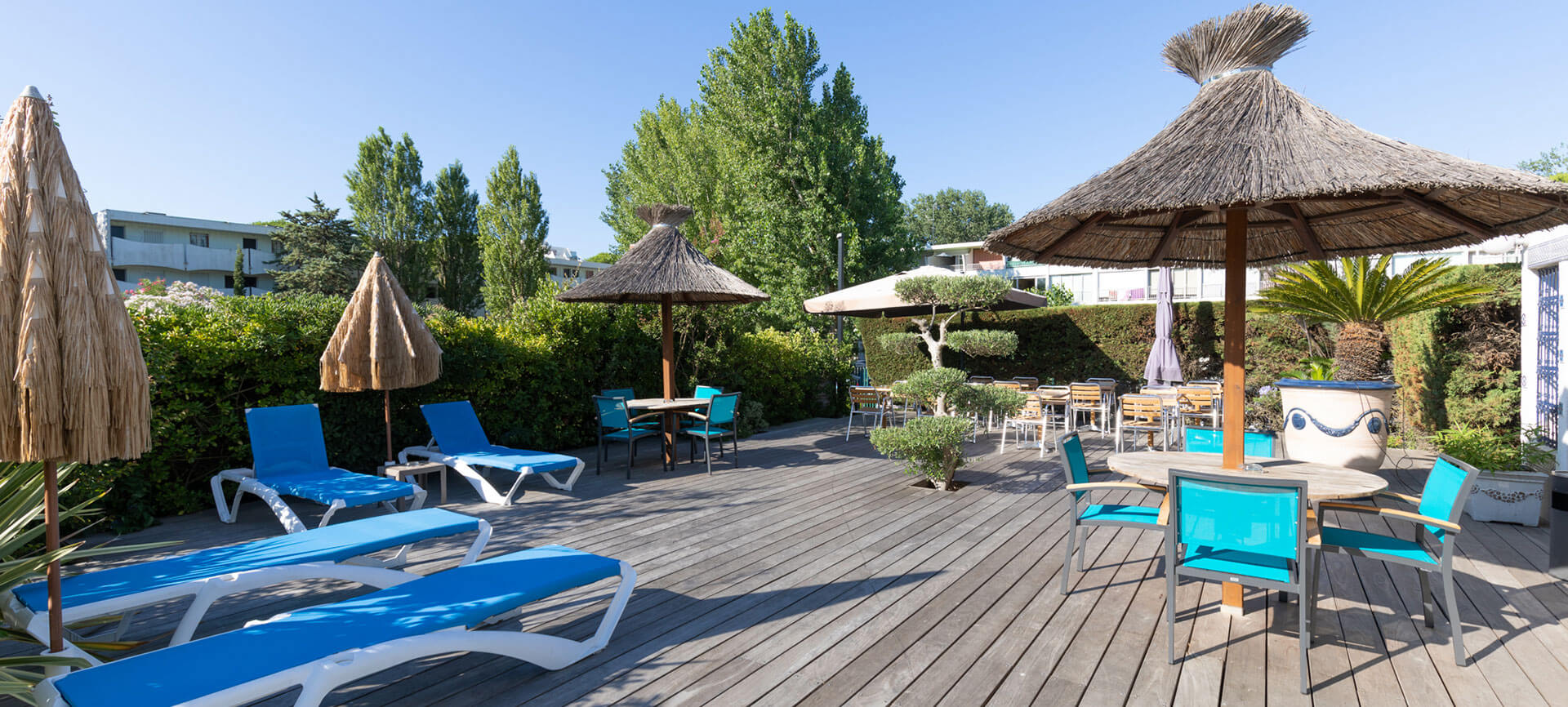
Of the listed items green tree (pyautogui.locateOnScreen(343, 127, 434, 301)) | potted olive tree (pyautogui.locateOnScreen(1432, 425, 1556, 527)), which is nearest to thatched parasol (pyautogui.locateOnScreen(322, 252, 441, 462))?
potted olive tree (pyautogui.locateOnScreen(1432, 425, 1556, 527))

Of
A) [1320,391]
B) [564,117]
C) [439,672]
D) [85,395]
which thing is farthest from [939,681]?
[564,117]

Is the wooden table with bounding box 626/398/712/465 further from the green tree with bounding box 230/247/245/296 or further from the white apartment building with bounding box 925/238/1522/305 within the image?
the green tree with bounding box 230/247/245/296

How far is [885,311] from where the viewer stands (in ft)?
45.7

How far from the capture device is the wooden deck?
2676 millimetres

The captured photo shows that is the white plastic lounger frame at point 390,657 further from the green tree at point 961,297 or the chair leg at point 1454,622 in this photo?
the green tree at point 961,297

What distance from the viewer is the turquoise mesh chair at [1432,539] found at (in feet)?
9.43

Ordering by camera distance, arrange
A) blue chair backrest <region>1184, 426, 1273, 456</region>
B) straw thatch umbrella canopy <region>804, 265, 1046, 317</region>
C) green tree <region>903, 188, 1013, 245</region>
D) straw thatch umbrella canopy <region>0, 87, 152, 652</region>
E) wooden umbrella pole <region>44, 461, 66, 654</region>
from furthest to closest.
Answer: green tree <region>903, 188, 1013, 245</region> < straw thatch umbrella canopy <region>804, 265, 1046, 317</region> < blue chair backrest <region>1184, 426, 1273, 456</region> < wooden umbrella pole <region>44, 461, 66, 654</region> < straw thatch umbrella canopy <region>0, 87, 152, 652</region>

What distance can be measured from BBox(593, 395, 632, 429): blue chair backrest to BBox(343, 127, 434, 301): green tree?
21578 millimetres

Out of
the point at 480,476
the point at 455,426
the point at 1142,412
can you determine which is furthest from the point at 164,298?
the point at 1142,412

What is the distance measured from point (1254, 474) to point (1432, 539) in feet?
3.02

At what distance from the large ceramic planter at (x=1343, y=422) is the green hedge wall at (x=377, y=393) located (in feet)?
23.7

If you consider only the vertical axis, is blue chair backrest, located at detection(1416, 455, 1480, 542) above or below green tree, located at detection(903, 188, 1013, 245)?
below

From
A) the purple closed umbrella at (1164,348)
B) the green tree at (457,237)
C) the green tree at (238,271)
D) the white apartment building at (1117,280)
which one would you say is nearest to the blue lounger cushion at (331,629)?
the purple closed umbrella at (1164,348)

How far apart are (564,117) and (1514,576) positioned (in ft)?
65.4
